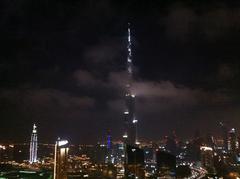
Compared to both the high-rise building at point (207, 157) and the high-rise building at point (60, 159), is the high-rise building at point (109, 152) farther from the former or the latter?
the high-rise building at point (60, 159)

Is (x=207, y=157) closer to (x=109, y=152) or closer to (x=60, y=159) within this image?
(x=109, y=152)

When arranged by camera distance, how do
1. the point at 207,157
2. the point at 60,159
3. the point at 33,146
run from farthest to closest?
the point at 207,157 < the point at 33,146 < the point at 60,159

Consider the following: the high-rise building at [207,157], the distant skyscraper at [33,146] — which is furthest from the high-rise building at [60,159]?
the high-rise building at [207,157]

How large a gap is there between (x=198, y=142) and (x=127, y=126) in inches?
1586

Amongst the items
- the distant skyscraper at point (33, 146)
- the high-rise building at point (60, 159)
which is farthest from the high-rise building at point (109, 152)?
the high-rise building at point (60, 159)

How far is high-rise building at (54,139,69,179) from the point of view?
95.0 ft

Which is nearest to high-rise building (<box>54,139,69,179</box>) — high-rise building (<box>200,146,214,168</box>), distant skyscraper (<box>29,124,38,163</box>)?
distant skyscraper (<box>29,124,38,163</box>)

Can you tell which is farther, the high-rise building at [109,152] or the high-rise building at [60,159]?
the high-rise building at [109,152]

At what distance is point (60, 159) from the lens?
29156mm

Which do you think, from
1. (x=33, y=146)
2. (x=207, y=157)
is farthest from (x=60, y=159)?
(x=207, y=157)

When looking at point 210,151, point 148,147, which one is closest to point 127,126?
point 210,151

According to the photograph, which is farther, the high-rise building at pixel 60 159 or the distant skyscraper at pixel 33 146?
the distant skyscraper at pixel 33 146

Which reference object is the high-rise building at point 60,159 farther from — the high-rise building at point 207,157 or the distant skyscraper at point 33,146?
the high-rise building at point 207,157

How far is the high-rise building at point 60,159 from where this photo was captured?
29.0 m
